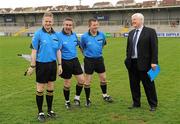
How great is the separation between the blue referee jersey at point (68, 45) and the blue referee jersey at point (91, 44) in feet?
1.31

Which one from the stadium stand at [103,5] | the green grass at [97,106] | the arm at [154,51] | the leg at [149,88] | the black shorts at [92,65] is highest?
the stadium stand at [103,5]

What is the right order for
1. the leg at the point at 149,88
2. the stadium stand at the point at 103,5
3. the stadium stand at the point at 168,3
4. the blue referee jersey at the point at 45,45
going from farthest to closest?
the stadium stand at the point at 103,5 < the stadium stand at the point at 168,3 < the leg at the point at 149,88 < the blue referee jersey at the point at 45,45

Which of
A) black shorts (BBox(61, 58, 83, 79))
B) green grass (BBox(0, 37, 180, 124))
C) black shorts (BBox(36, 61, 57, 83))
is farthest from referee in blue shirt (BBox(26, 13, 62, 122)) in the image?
black shorts (BBox(61, 58, 83, 79))

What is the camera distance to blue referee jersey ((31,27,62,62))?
24.1ft

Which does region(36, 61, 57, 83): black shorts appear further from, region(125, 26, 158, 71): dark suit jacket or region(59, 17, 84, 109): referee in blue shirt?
region(125, 26, 158, 71): dark suit jacket

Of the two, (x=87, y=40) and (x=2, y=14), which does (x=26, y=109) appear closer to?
(x=87, y=40)

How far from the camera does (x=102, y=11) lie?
72750mm

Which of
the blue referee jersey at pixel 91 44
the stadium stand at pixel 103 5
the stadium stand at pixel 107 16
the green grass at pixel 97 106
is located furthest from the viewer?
the stadium stand at pixel 103 5

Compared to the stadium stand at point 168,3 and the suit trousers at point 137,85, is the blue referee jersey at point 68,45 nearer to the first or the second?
the suit trousers at point 137,85

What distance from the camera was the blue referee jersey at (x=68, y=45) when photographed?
831 centimetres

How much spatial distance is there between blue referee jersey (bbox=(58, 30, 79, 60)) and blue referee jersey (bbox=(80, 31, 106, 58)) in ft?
1.31

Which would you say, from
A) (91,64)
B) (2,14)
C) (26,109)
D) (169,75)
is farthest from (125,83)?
(2,14)

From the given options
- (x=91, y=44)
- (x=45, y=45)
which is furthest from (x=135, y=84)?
(x=45, y=45)

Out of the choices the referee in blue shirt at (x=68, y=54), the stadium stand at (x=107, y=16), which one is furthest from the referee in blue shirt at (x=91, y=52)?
the stadium stand at (x=107, y=16)
